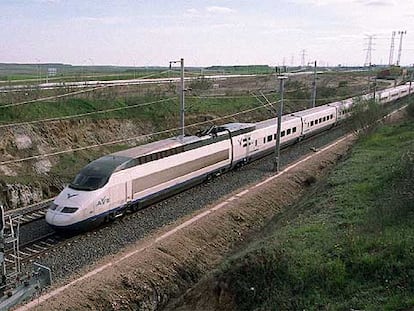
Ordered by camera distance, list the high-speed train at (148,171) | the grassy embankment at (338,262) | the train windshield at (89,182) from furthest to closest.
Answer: the train windshield at (89,182) → the high-speed train at (148,171) → the grassy embankment at (338,262)

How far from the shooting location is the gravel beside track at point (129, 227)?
17.0 meters

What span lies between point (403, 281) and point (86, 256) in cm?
1100

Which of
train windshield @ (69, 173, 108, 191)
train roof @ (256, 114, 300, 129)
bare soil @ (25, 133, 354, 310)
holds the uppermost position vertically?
train windshield @ (69, 173, 108, 191)

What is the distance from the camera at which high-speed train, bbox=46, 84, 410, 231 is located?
62.3ft

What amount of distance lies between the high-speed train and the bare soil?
2.35 meters

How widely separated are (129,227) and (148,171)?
2952mm

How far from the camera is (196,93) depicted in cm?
5641

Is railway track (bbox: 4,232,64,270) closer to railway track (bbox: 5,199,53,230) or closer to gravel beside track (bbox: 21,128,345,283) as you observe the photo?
gravel beside track (bbox: 21,128,345,283)

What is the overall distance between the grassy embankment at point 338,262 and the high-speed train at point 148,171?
7142mm

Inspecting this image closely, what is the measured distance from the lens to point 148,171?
2203 centimetres

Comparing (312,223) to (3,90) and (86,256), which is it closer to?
(86,256)

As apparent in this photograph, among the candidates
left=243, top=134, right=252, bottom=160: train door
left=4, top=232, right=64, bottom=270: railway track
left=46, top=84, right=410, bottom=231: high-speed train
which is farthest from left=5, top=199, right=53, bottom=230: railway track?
left=243, top=134, right=252, bottom=160: train door

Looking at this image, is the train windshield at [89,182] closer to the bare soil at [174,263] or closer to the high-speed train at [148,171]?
the high-speed train at [148,171]

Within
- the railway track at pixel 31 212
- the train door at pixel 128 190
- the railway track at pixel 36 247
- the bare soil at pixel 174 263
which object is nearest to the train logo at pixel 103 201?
the train door at pixel 128 190
